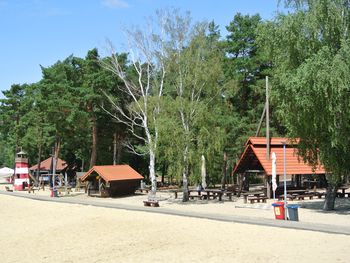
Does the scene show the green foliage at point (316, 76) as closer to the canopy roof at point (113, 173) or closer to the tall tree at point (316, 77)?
the tall tree at point (316, 77)

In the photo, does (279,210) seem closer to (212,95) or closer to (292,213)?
(292,213)

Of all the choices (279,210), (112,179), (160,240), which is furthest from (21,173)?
(160,240)

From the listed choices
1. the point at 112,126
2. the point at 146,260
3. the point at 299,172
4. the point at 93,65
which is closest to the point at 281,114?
the point at 299,172

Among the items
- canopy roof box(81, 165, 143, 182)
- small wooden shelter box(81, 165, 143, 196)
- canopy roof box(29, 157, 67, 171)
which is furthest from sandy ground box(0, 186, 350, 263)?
canopy roof box(29, 157, 67, 171)

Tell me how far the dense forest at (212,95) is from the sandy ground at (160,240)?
15.9 ft

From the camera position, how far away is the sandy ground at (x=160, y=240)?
1210 cm

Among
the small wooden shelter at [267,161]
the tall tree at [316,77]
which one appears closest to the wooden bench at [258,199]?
the small wooden shelter at [267,161]

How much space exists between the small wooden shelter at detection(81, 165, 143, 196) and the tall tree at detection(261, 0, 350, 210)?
17.4 m

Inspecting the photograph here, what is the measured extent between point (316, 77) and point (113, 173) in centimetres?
2109

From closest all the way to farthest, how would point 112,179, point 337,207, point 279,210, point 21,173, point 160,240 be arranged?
point 160,240, point 279,210, point 337,207, point 112,179, point 21,173

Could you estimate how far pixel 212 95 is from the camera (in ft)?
99.3

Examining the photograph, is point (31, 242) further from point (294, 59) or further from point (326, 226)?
point (294, 59)

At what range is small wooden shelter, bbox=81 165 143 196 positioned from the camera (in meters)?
35.7

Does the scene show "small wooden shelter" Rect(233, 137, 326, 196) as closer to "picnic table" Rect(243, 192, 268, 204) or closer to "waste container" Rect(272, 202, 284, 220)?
"picnic table" Rect(243, 192, 268, 204)
